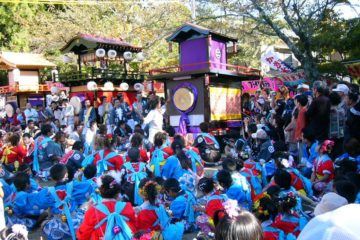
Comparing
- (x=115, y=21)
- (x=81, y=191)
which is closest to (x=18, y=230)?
(x=81, y=191)

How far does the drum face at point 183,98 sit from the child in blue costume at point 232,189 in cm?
689

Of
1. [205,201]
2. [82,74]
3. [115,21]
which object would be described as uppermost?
[115,21]

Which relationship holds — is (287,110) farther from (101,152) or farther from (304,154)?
(101,152)

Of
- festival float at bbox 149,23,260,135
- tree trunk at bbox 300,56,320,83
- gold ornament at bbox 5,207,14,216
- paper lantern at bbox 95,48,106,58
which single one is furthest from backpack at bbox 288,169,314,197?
paper lantern at bbox 95,48,106,58

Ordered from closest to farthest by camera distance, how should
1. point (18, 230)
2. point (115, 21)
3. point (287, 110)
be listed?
point (18, 230) < point (287, 110) < point (115, 21)

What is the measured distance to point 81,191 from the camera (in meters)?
5.01

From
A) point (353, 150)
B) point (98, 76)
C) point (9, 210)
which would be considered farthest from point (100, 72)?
point (353, 150)

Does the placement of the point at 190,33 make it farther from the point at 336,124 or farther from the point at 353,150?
the point at 353,150

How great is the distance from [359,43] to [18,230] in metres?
11.6

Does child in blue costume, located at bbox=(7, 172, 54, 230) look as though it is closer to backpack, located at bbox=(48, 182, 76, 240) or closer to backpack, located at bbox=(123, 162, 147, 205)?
backpack, located at bbox=(48, 182, 76, 240)

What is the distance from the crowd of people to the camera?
3883mm

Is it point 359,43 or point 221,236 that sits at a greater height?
point 359,43

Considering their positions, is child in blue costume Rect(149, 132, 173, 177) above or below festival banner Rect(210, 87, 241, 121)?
below

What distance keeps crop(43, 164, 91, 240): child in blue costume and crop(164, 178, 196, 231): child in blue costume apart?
44.0 inches
